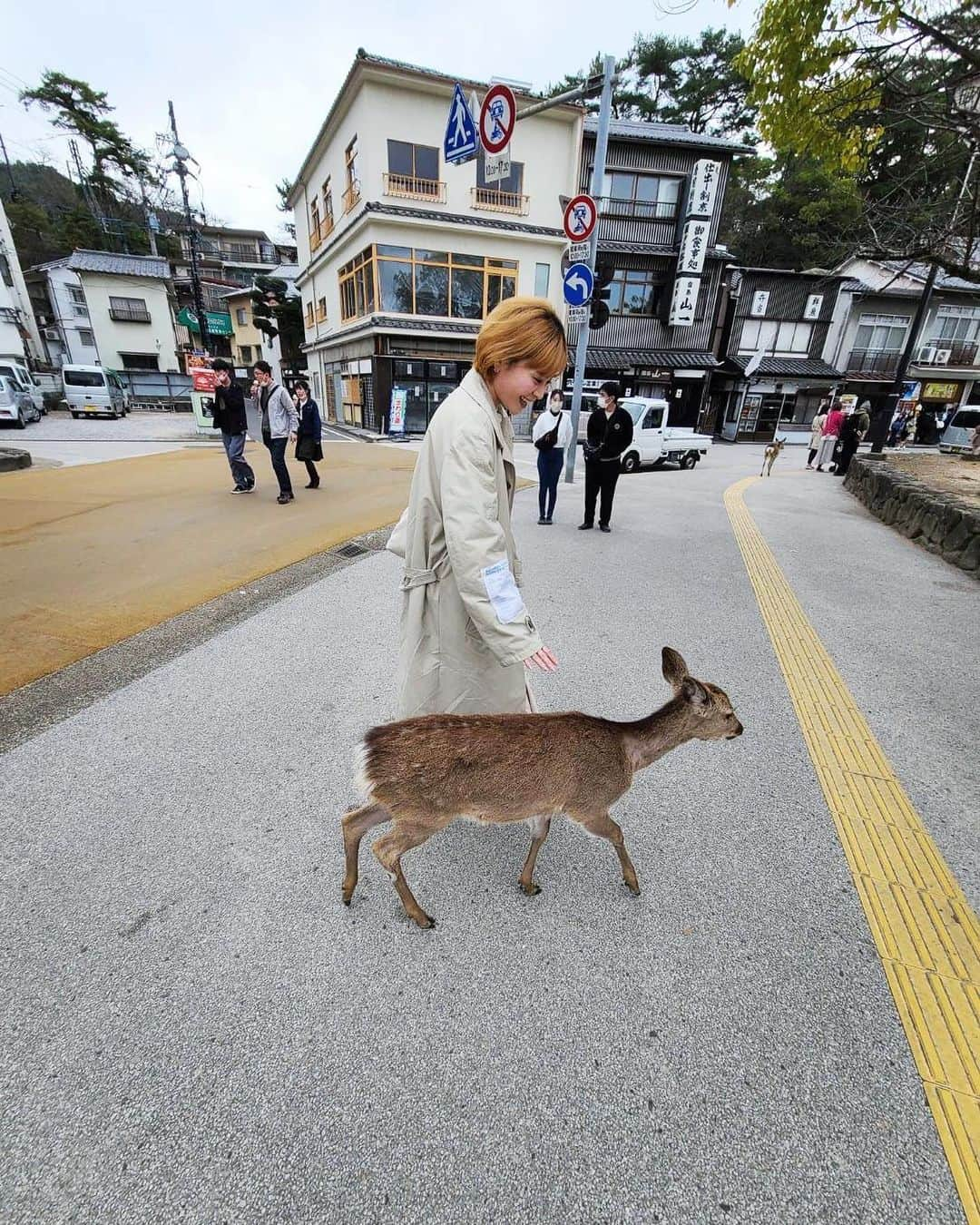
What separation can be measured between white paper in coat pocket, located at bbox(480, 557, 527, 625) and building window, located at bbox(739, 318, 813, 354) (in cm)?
3179

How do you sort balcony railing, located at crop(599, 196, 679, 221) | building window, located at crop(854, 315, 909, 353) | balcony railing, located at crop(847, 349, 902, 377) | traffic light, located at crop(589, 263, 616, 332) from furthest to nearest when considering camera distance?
balcony railing, located at crop(847, 349, 902, 377), building window, located at crop(854, 315, 909, 353), balcony railing, located at crop(599, 196, 679, 221), traffic light, located at crop(589, 263, 616, 332)

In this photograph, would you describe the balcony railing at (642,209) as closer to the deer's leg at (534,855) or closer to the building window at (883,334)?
the building window at (883,334)

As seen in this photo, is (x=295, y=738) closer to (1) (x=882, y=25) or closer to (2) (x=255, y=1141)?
(2) (x=255, y=1141)

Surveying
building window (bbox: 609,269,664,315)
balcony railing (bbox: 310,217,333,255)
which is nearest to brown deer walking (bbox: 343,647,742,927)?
building window (bbox: 609,269,664,315)

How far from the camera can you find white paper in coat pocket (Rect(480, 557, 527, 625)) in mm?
1730

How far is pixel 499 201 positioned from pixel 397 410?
28.2 feet

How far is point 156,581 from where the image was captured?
193 inches

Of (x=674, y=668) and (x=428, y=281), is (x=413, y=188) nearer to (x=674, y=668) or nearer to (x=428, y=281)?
(x=428, y=281)

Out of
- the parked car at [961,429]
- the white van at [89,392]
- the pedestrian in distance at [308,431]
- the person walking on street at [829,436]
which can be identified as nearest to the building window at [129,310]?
the white van at [89,392]

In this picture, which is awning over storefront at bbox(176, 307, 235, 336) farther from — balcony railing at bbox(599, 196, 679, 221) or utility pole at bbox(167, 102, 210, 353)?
balcony railing at bbox(599, 196, 679, 221)

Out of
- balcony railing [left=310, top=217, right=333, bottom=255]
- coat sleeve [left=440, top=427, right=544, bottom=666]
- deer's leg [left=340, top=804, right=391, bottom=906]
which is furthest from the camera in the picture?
balcony railing [left=310, top=217, right=333, bottom=255]

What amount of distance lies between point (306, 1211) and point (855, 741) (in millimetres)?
3349

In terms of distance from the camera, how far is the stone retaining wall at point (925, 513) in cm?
638

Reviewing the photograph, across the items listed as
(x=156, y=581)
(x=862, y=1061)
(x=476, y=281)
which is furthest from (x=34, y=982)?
(x=476, y=281)
